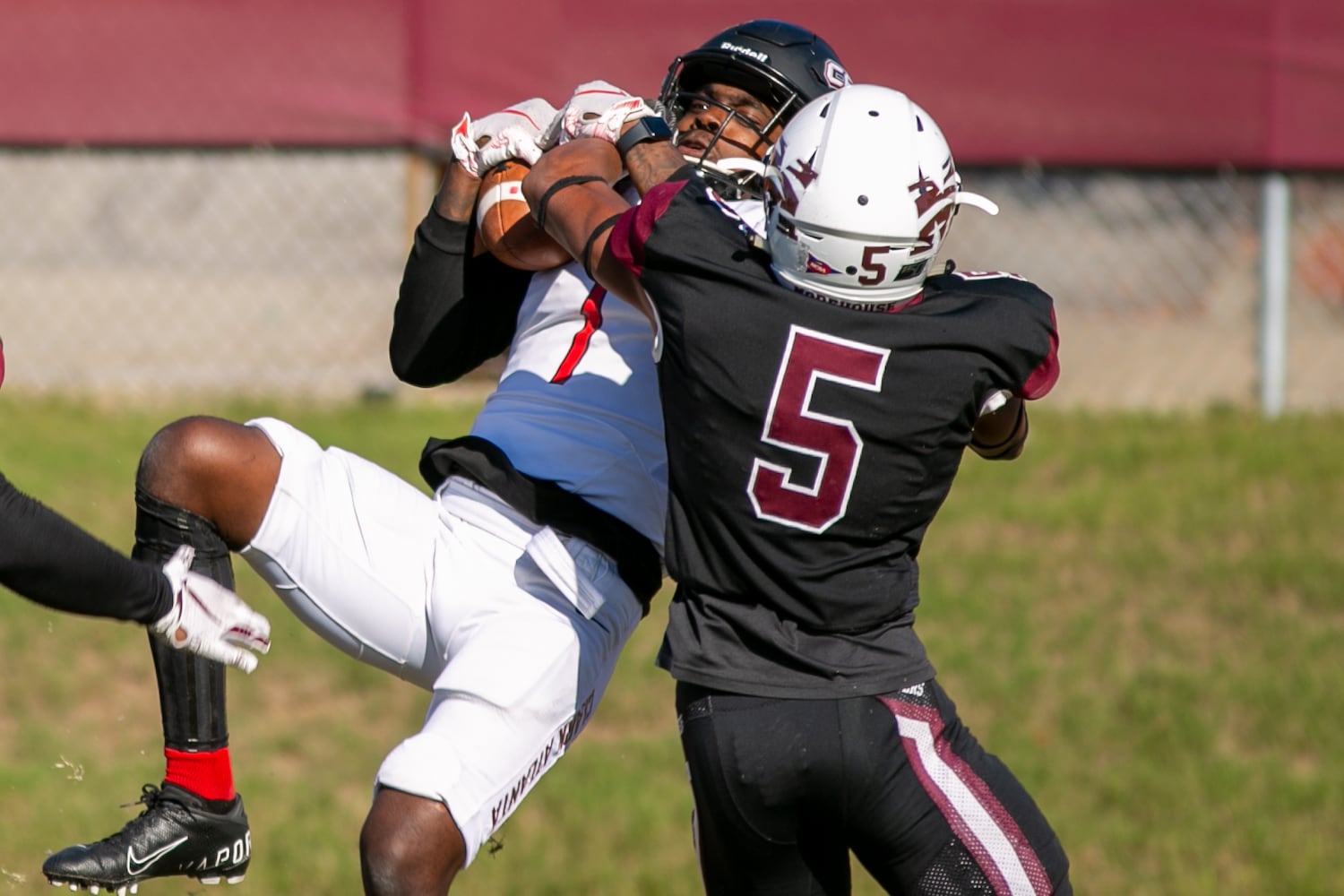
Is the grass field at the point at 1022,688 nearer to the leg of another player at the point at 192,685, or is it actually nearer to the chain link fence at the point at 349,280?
the chain link fence at the point at 349,280

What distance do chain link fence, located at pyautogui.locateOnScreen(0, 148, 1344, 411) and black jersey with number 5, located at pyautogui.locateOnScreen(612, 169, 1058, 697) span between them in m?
5.32

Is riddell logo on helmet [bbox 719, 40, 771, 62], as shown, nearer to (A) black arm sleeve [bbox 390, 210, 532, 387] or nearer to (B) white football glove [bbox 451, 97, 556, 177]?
(B) white football glove [bbox 451, 97, 556, 177]

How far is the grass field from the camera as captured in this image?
6375 mm

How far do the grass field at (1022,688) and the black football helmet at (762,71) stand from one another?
9.94 feet

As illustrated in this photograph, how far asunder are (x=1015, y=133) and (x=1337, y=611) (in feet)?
8.99

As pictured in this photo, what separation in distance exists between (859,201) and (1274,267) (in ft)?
18.7

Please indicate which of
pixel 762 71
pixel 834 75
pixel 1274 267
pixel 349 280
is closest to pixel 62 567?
pixel 762 71

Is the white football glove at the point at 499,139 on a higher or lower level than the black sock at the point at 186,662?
higher

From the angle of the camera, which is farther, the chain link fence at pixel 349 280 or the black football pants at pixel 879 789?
the chain link fence at pixel 349 280

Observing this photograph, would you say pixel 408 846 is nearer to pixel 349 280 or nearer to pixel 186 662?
pixel 186 662

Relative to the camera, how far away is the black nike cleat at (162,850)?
3.84m

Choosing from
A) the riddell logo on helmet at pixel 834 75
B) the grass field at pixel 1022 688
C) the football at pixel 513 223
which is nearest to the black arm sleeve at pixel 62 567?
the football at pixel 513 223

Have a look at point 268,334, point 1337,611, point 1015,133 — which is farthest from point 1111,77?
point 268,334

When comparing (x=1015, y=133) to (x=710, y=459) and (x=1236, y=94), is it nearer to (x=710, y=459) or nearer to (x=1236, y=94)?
(x=1236, y=94)
